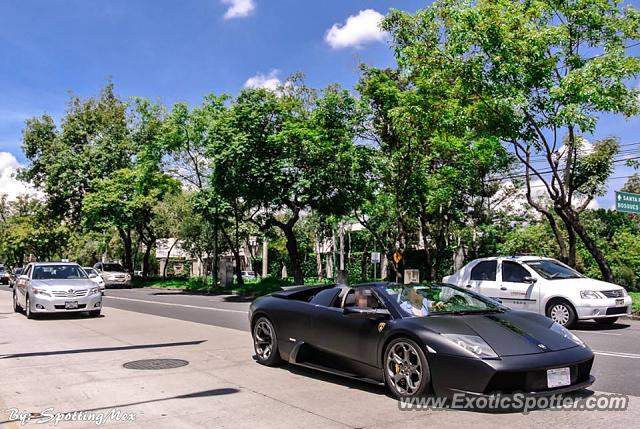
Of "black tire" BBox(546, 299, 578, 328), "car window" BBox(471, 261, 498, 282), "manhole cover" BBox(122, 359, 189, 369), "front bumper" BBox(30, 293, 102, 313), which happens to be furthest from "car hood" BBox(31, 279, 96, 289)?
"black tire" BBox(546, 299, 578, 328)

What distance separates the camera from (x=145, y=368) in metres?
8.05

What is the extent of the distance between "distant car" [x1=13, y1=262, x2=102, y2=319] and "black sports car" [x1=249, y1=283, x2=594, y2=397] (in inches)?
345

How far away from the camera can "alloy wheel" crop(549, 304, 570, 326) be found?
12.1 meters

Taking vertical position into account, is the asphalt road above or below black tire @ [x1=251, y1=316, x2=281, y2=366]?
below

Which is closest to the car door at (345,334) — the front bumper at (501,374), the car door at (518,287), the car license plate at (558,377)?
the front bumper at (501,374)

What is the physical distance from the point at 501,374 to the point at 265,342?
Result: 157 inches

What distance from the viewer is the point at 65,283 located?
592 inches

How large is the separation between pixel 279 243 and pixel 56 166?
19.6 m

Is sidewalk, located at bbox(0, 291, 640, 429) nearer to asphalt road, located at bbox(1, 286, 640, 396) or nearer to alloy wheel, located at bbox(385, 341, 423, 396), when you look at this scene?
alloy wheel, located at bbox(385, 341, 423, 396)

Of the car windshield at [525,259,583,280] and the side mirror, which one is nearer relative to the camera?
the side mirror

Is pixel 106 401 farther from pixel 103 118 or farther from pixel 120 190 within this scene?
pixel 103 118

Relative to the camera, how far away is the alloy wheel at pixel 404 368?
5852mm

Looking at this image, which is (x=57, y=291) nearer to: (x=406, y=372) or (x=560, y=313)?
(x=406, y=372)

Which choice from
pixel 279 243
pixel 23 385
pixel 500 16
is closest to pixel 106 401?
pixel 23 385
